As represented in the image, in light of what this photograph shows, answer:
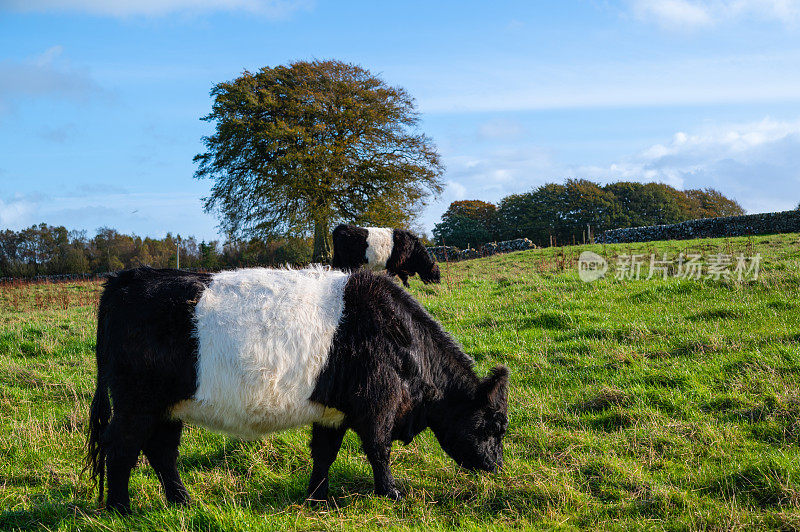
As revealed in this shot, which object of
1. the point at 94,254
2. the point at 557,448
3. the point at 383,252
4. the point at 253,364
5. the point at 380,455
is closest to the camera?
the point at 253,364

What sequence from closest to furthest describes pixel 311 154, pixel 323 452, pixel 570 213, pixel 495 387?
pixel 323 452, pixel 495 387, pixel 311 154, pixel 570 213

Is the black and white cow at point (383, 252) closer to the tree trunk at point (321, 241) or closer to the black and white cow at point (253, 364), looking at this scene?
the black and white cow at point (253, 364)

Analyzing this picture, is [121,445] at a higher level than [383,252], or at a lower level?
lower

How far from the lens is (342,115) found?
29.8 metres

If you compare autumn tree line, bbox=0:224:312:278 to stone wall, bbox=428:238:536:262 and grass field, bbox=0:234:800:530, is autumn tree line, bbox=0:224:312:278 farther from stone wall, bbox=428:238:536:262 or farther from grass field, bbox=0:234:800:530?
grass field, bbox=0:234:800:530

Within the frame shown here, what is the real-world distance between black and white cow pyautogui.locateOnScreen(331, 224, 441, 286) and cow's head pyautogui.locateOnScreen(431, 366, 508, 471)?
35.1 feet

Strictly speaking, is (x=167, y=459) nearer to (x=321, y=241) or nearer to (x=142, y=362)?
(x=142, y=362)

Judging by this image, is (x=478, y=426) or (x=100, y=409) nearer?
(x=100, y=409)

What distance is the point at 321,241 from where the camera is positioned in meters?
30.8

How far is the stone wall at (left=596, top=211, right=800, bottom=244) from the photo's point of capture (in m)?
29.2

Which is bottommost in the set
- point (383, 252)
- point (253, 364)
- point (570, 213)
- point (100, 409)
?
point (100, 409)

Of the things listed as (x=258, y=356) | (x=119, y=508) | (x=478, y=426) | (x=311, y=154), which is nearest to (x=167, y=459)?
(x=119, y=508)

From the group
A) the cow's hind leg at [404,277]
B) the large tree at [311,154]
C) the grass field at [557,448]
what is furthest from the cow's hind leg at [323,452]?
the large tree at [311,154]

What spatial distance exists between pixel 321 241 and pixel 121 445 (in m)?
→ 27.0
